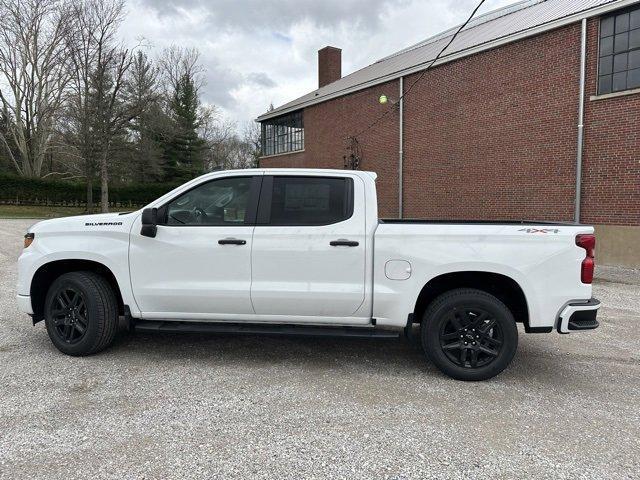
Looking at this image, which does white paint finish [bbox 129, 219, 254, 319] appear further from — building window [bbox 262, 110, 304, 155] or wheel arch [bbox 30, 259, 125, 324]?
building window [bbox 262, 110, 304, 155]

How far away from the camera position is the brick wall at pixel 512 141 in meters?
11.7

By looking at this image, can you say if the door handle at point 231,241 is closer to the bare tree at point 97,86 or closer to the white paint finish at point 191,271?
the white paint finish at point 191,271

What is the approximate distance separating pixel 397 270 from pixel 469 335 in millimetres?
837

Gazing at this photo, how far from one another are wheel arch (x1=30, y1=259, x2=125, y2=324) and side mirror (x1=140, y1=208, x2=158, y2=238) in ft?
2.11

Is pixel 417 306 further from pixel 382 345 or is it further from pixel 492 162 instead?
pixel 492 162

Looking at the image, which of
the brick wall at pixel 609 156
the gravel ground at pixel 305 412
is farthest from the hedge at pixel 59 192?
the gravel ground at pixel 305 412

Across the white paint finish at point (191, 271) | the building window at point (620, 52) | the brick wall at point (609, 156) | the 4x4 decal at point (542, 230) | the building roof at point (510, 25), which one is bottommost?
the white paint finish at point (191, 271)

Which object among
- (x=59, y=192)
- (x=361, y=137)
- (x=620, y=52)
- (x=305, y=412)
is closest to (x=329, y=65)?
(x=361, y=137)

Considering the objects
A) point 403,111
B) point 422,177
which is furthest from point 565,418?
point 403,111

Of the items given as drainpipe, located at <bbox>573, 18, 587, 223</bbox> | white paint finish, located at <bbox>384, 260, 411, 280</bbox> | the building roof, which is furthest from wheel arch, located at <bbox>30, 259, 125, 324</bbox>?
the building roof

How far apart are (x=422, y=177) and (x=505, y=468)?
15.2 m

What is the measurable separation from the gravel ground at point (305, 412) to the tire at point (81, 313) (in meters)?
0.16

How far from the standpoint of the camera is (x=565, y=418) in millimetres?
3400

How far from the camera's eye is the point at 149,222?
4176 mm
